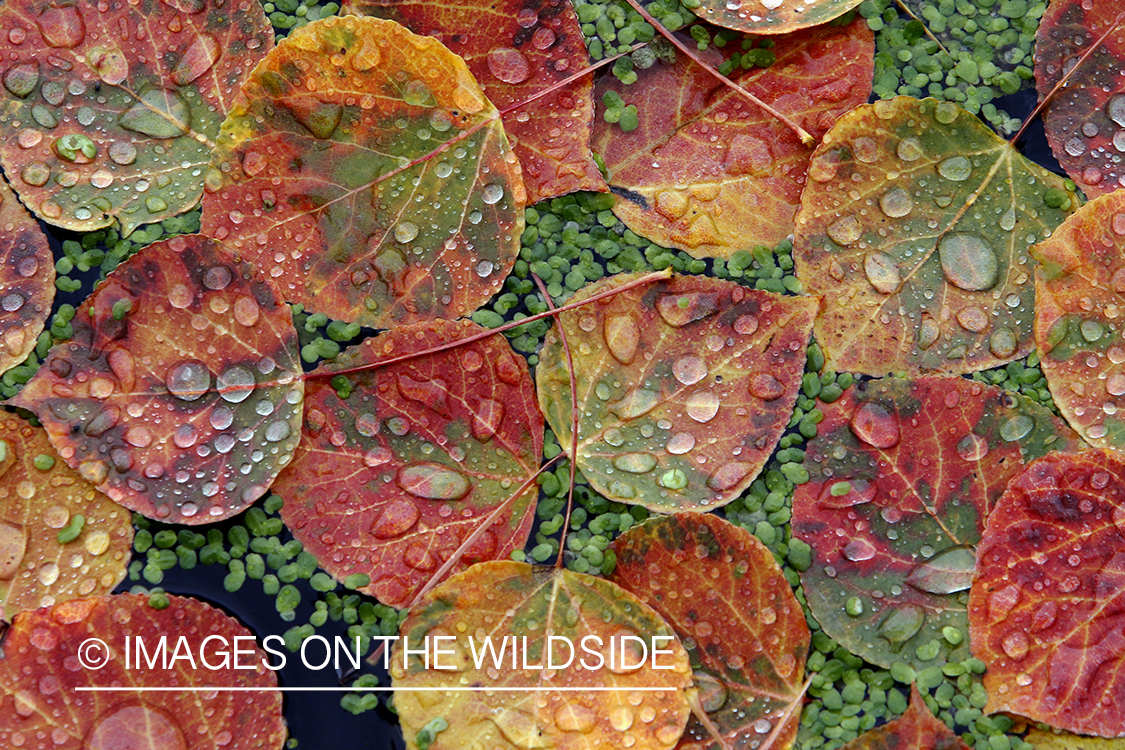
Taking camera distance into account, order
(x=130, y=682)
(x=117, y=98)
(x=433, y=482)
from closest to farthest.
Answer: (x=130, y=682), (x=433, y=482), (x=117, y=98)

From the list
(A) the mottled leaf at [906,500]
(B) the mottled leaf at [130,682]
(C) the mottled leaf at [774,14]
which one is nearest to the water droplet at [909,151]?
(C) the mottled leaf at [774,14]

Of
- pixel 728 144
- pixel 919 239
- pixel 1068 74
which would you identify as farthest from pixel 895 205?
pixel 1068 74

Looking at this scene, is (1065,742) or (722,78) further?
(722,78)

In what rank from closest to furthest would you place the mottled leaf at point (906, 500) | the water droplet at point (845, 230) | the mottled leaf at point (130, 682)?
the mottled leaf at point (130, 682)
the mottled leaf at point (906, 500)
the water droplet at point (845, 230)

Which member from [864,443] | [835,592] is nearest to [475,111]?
[864,443]

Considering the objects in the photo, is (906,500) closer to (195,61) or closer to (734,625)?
(734,625)

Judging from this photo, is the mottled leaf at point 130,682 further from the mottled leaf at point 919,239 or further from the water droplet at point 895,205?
the water droplet at point 895,205

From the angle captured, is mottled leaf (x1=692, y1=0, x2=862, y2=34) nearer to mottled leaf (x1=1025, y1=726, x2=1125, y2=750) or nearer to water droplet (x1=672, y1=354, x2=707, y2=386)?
water droplet (x1=672, y1=354, x2=707, y2=386)

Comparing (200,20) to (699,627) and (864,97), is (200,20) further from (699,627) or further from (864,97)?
(699,627)
